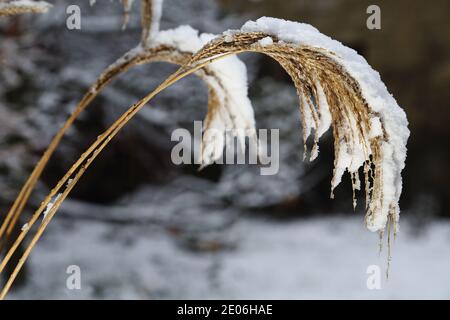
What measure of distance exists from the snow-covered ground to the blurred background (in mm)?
13

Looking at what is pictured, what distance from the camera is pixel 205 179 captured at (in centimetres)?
393

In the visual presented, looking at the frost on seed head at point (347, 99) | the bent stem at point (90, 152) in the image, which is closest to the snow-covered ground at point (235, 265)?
the bent stem at point (90, 152)

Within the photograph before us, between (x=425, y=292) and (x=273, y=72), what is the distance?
1966 mm

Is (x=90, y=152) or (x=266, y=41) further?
(x=90, y=152)

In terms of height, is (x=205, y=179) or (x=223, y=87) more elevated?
(x=205, y=179)

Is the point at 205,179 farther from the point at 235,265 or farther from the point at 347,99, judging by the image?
the point at 347,99

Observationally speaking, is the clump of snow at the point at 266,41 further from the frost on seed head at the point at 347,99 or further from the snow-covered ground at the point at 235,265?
the snow-covered ground at the point at 235,265

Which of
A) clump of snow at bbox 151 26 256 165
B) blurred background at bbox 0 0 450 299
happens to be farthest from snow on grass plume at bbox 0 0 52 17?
blurred background at bbox 0 0 450 299

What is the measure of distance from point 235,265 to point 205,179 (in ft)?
2.40

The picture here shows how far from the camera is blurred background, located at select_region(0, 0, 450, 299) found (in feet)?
10.8

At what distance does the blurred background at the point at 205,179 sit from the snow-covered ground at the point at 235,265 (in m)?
0.01

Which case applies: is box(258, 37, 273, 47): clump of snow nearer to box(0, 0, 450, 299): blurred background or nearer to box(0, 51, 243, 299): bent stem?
box(0, 51, 243, 299): bent stem

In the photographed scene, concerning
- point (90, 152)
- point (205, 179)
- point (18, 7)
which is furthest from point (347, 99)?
point (205, 179)

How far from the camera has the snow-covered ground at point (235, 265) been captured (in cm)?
373
